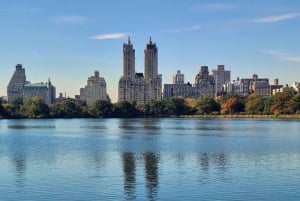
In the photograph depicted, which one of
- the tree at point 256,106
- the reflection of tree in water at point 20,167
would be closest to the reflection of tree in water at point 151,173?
the reflection of tree in water at point 20,167

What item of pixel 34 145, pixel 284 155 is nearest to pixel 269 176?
pixel 284 155

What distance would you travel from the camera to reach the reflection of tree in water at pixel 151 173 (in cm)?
2212

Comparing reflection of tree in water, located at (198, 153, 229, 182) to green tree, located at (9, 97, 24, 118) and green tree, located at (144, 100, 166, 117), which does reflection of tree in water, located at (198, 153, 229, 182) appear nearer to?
green tree, located at (9, 97, 24, 118)

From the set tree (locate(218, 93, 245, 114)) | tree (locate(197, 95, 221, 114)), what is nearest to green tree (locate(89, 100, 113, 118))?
tree (locate(197, 95, 221, 114))

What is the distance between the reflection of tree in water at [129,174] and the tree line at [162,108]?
276 ft

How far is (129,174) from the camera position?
26.6 m

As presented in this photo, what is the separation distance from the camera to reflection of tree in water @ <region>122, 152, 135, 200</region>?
21.9 meters

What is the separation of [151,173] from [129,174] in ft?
3.34

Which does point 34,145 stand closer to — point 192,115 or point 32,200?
point 32,200

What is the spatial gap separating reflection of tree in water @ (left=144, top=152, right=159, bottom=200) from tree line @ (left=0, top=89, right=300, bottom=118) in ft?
275

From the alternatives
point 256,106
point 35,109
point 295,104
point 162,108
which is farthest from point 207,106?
point 35,109

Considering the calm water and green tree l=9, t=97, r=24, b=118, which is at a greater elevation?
green tree l=9, t=97, r=24, b=118

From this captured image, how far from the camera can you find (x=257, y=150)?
38250mm

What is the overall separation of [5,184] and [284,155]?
1695 centimetres
